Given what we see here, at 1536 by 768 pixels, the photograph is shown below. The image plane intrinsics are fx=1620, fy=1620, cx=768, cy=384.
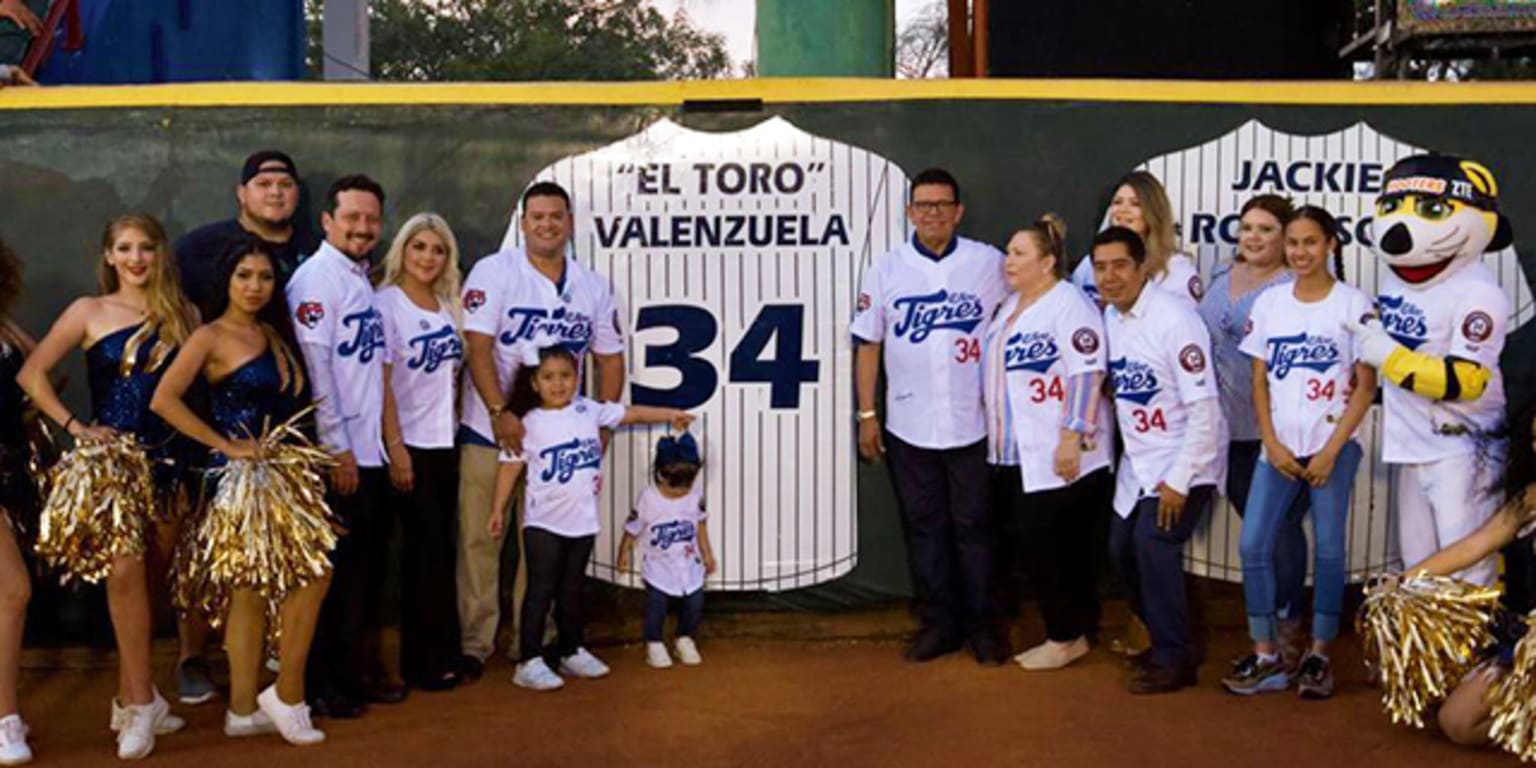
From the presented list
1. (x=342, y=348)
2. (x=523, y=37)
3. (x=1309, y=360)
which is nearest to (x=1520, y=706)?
(x=1309, y=360)

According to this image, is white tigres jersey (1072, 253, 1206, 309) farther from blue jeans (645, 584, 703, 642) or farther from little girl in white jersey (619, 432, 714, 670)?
blue jeans (645, 584, 703, 642)

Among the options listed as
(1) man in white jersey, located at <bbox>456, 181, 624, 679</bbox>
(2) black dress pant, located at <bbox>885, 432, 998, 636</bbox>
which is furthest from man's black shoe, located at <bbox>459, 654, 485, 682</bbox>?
(2) black dress pant, located at <bbox>885, 432, 998, 636</bbox>

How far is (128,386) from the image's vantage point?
530 centimetres

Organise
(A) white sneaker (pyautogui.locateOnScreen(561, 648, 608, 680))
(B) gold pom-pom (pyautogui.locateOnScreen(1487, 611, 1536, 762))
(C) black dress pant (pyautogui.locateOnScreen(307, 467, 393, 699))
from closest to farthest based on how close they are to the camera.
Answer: (B) gold pom-pom (pyautogui.locateOnScreen(1487, 611, 1536, 762)) → (C) black dress pant (pyautogui.locateOnScreen(307, 467, 393, 699)) → (A) white sneaker (pyautogui.locateOnScreen(561, 648, 608, 680))

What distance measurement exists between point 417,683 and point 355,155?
84.0 inches

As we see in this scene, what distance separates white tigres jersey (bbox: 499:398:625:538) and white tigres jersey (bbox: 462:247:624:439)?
0.19 m

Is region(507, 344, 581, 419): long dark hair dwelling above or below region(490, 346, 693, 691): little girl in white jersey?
above

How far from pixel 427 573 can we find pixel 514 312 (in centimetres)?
103

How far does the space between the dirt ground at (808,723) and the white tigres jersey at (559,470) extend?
620mm

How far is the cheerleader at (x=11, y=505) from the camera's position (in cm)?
511

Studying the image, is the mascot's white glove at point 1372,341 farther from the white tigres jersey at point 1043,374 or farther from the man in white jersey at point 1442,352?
the white tigres jersey at point 1043,374

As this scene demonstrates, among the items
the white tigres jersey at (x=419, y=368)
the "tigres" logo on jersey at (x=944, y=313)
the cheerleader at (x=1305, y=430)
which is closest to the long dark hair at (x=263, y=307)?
the white tigres jersey at (x=419, y=368)

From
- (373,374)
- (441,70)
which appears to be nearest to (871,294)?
(373,374)

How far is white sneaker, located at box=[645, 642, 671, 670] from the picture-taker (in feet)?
20.7
